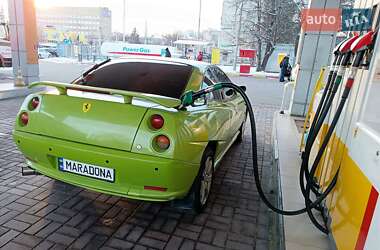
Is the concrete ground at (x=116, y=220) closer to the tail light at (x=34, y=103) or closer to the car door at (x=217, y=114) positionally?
the car door at (x=217, y=114)

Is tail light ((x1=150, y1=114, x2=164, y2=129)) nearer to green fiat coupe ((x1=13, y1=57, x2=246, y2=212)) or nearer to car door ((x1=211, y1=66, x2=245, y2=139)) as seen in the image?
green fiat coupe ((x1=13, y1=57, x2=246, y2=212))

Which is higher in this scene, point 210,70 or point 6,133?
point 210,70

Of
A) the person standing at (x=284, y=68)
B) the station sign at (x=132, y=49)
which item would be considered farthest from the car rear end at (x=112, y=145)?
the station sign at (x=132, y=49)

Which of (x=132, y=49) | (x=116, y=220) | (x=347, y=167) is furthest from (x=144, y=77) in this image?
(x=132, y=49)

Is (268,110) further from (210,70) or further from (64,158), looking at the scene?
(64,158)

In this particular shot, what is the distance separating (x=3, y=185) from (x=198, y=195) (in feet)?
7.33

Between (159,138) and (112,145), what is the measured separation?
41 cm

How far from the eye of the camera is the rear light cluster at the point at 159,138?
263 cm

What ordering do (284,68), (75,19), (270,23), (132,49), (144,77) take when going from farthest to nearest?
(75,19) → (270,23) → (132,49) → (284,68) → (144,77)

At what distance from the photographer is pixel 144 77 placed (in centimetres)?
359

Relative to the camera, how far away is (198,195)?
10.4ft

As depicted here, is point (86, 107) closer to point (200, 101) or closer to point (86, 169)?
point (86, 169)

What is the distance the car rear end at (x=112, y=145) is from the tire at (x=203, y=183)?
0.76ft

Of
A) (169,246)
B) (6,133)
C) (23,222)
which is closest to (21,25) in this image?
(6,133)
